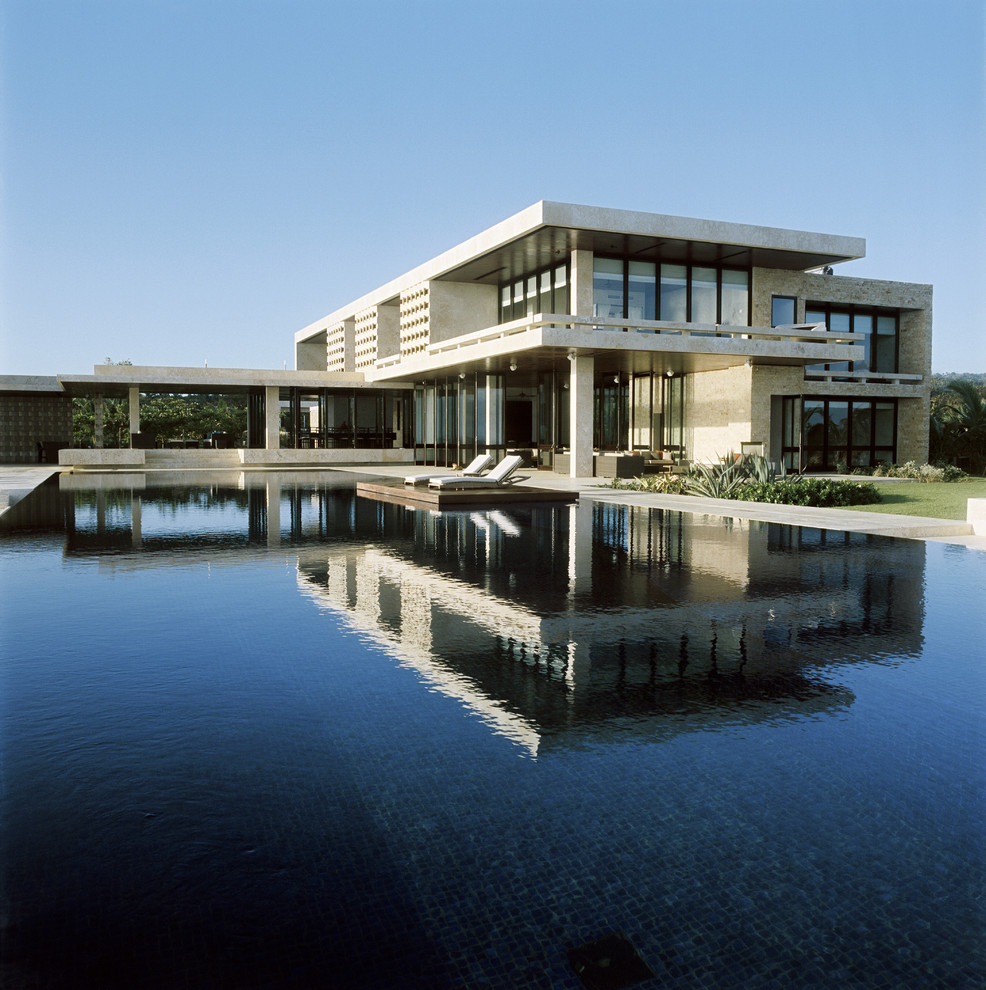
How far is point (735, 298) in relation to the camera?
3000 centimetres

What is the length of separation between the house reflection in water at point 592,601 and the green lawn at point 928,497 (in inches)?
176

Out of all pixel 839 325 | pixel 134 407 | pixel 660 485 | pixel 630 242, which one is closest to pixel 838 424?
pixel 839 325

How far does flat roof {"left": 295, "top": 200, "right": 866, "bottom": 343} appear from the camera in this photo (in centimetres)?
2442

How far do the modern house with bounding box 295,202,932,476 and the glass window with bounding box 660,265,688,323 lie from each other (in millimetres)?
48

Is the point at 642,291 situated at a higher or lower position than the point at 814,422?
higher

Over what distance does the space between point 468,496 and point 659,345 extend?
1025cm

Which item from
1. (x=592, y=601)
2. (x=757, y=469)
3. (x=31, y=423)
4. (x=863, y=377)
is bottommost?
(x=592, y=601)

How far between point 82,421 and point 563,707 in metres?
59.7

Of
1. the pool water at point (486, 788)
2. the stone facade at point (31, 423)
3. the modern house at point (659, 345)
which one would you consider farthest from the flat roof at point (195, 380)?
the pool water at point (486, 788)

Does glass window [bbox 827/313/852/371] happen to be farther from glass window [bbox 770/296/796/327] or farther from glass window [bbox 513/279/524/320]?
glass window [bbox 513/279/524/320]

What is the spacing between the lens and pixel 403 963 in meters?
2.40

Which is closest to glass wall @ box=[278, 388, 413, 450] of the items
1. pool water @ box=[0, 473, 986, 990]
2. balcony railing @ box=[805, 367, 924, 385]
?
balcony railing @ box=[805, 367, 924, 385]

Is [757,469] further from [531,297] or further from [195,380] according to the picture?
[195,380]

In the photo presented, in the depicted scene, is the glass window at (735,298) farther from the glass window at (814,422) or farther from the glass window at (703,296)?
the glass window at (814,422)
